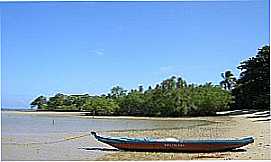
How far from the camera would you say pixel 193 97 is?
110 ft

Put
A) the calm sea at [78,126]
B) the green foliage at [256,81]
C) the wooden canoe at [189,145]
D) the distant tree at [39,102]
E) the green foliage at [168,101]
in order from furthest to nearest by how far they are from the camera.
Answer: the distant tree at [39,102] < the green foliage at [168,101] < the green foliage at [256,81] < the calm sea at [78,126] < the wooden canoe at [189,145]

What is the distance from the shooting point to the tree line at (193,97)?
3066cm

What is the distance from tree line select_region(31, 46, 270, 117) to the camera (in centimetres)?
3066

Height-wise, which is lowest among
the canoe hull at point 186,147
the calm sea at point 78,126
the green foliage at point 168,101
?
the canoe hull at point 186,147

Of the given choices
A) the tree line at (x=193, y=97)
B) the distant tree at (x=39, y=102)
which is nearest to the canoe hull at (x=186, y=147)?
the tree line at (x=193, y=97)

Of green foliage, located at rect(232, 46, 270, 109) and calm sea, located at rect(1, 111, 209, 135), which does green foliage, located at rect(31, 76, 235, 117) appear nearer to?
green foliage, located at rect(232, 46, 270, 109)

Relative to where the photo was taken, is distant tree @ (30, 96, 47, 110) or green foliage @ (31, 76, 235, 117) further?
distant tree @ (30, 96, 47, 110)

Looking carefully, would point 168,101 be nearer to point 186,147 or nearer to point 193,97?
point 193,97

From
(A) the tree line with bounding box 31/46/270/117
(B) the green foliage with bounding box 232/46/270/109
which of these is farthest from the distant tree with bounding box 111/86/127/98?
(B) the green foliage with bounding box 232/46/270/109

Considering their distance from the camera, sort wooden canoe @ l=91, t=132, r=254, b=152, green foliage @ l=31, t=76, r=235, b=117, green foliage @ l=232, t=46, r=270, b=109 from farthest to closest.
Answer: green foliage @ l=31, t=76, r=235, b=117
green foliage @ l=232, t=46, r=270, b=109
wooden canoe @ l=91, t=132, r=254, b=152

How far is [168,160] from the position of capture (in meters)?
10.2

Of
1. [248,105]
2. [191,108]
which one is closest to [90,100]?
[191,108]

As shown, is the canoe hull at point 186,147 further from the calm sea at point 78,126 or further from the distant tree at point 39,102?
the distant tree at point 39,102

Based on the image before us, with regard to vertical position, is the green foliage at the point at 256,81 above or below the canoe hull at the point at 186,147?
above
